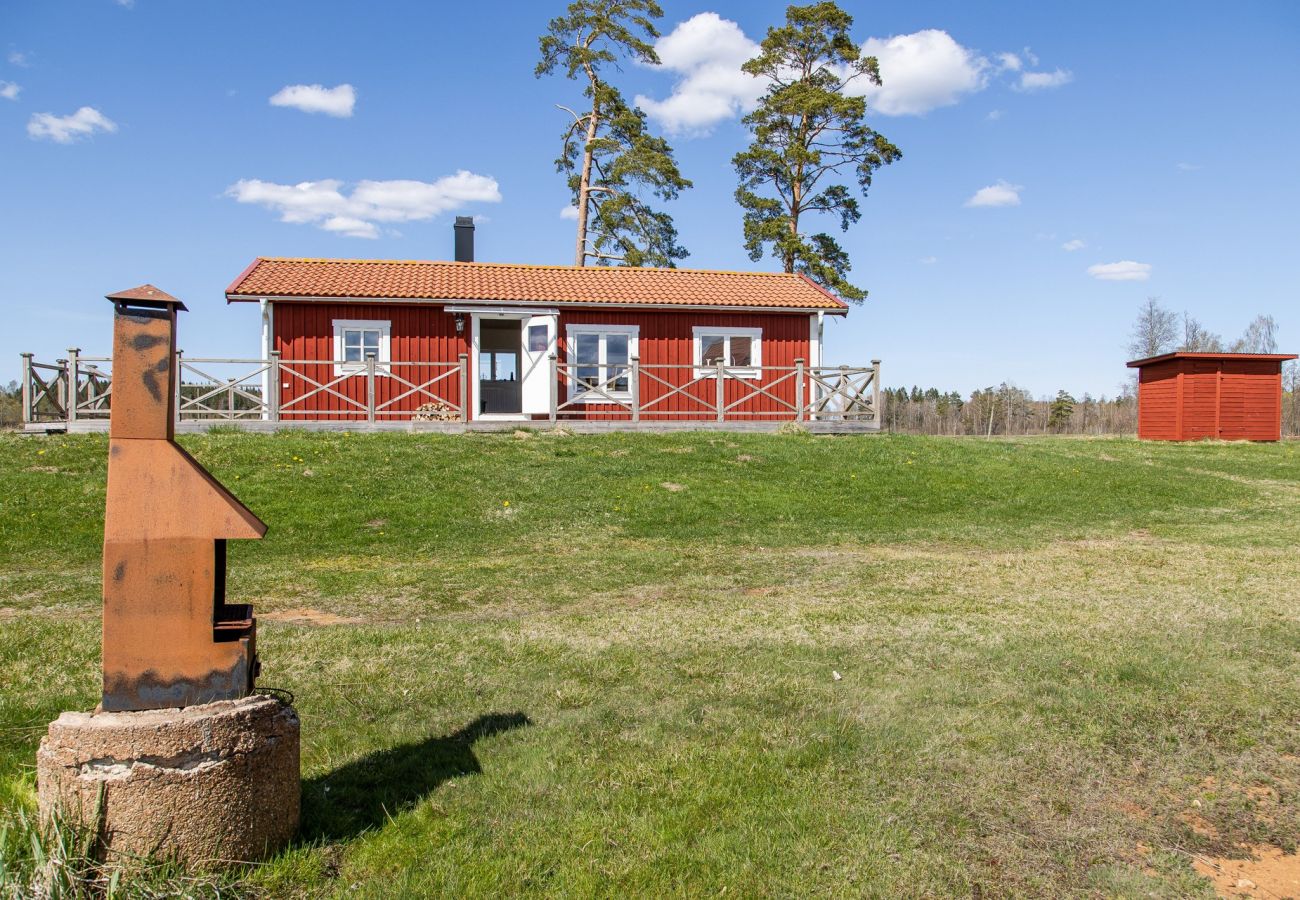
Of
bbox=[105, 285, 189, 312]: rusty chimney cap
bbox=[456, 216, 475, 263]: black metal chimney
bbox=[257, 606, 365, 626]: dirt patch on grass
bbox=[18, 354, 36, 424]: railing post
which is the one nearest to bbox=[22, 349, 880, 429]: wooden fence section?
bbox=[18, 354, 36, 424]: railing post

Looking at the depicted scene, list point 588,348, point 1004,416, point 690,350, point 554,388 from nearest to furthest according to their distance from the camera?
1. point 554,388
2. point 588,348
3. point 690,350
4. point 1004,416

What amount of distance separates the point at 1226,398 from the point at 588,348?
16151 millimetres

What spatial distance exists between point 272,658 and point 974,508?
360 inches

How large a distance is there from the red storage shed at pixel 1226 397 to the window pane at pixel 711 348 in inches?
460

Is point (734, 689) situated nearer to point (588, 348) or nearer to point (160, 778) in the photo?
point (160, 778)

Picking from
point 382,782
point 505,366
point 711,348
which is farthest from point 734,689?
point 505,366

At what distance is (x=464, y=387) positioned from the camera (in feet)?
53.6

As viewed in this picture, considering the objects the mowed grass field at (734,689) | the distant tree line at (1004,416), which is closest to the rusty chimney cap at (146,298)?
the mowed grass field at (734,689)

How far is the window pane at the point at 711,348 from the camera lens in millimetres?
19141

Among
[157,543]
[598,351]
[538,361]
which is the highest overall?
[598,351]

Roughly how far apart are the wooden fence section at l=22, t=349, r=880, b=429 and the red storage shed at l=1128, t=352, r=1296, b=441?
1000cm

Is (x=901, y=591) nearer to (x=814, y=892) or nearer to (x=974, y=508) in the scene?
(x=814, y=892)

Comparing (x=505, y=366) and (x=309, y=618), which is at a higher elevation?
(x=505, y=366)

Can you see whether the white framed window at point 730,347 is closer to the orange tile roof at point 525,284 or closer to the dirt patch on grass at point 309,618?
the orange tile roof at point 525,284
